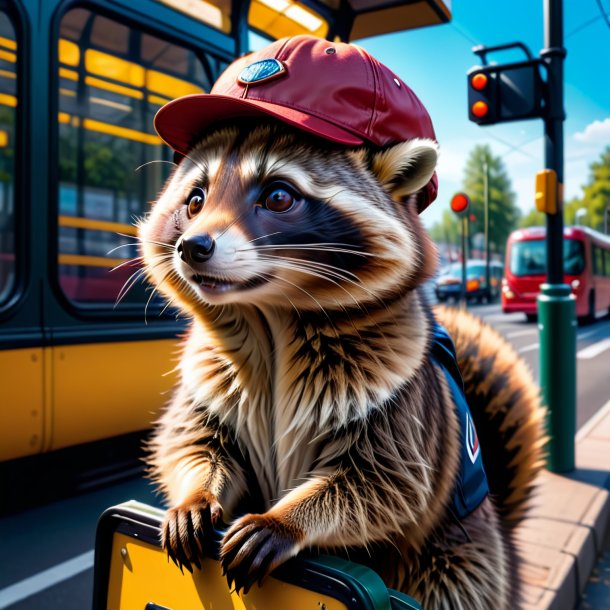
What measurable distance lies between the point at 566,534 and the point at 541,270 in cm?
1733

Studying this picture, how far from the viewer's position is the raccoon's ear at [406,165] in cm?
102

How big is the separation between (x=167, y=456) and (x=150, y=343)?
274 centimetres

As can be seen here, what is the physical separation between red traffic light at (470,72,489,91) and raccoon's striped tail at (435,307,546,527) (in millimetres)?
3265

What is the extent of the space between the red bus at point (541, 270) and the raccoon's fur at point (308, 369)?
740 inches

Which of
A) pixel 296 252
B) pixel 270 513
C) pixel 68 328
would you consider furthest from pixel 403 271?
pixel 68 328

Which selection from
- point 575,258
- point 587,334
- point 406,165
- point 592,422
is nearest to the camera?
point 406,165

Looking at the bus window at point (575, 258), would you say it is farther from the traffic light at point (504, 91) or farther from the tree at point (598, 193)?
the tree at point (598, 193)

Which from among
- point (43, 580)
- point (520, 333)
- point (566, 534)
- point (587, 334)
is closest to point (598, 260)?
point (587, 334)

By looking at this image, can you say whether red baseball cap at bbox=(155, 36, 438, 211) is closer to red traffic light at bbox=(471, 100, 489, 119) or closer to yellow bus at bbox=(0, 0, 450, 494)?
yellow bus at bbox=(0, 0, 450, 494)

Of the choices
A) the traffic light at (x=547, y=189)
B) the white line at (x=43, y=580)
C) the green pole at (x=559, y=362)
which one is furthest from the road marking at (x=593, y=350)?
the white line at (x=43, y=580)

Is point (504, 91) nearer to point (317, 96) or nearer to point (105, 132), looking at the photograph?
point (105, 132)

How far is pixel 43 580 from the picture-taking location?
112 inches

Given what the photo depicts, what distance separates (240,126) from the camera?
3.48ft

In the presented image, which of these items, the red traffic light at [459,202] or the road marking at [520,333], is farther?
the road marking at [520,333]
